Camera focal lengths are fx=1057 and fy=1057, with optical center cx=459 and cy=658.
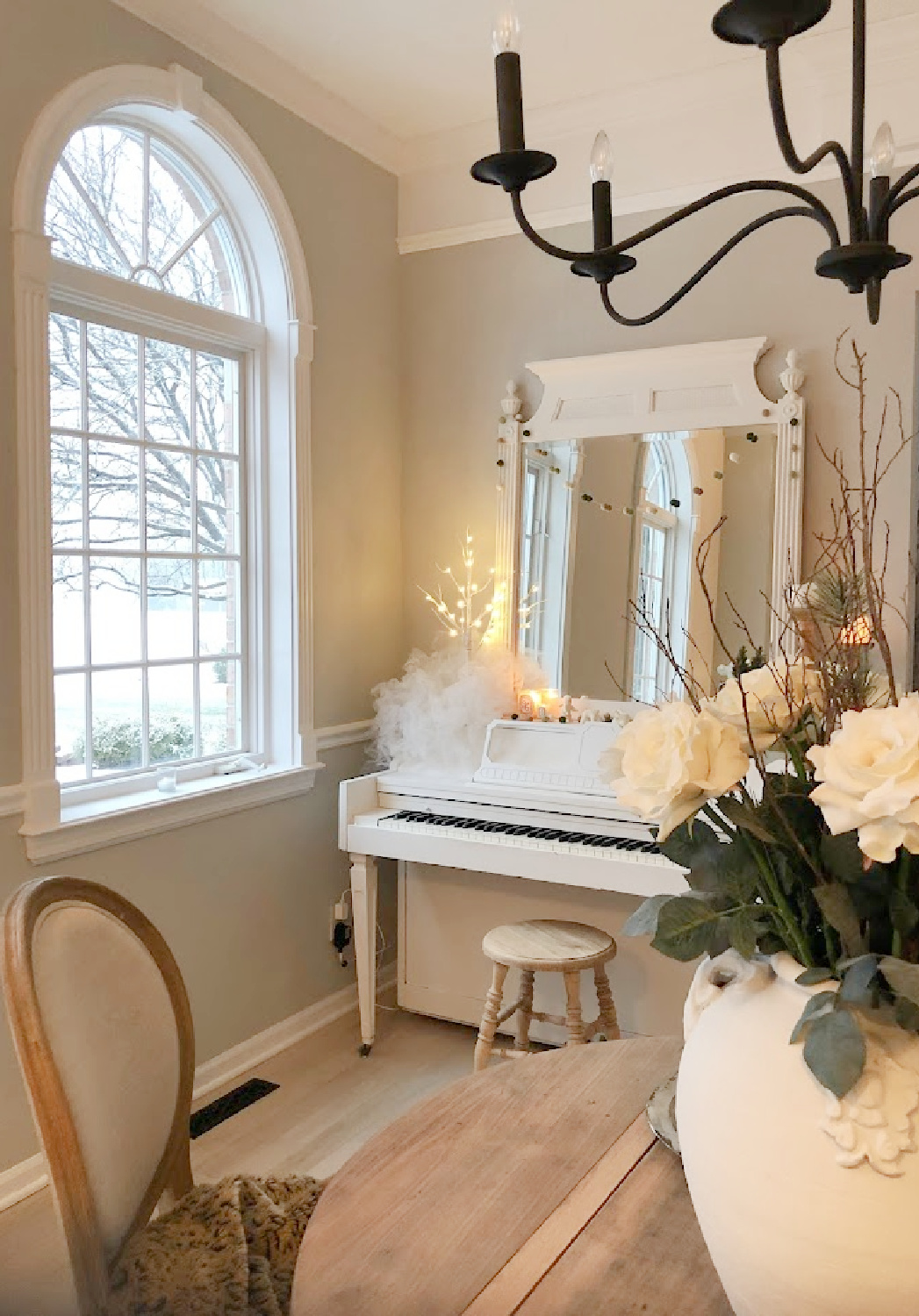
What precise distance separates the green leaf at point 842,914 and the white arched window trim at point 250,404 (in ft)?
6.76

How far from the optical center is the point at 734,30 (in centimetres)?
110

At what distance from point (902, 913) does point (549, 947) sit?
1994mm

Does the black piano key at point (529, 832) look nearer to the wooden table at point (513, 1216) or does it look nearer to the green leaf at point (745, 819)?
the wooden table at point (513, 1216)

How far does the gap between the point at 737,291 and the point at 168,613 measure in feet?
6.27

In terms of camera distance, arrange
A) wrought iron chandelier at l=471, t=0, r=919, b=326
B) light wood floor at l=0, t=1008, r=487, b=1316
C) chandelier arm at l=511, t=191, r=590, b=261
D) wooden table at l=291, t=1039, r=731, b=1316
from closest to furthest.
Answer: wooden table at l=291, t=1039, r=731, b=1316 → wrought iron chandelier at l=471, t=0, r=919, b=326 → chandelier arm at l=511, t=191, r=590, b=261 → light wood floor at l=0, t=1008, r=487, b=1316

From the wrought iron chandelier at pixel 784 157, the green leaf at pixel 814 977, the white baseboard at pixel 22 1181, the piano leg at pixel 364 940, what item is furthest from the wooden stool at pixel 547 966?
the green leaf at pixel 814 977

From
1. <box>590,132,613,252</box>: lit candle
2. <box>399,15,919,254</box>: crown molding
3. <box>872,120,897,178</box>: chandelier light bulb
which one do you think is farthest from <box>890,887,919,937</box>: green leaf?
<box>399,15,919,254</box>: crown molding

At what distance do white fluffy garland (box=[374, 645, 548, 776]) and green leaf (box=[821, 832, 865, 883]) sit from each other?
96.7 inches

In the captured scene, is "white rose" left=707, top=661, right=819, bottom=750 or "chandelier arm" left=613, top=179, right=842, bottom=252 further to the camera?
"chandelier arm" left=613, top=179, right=842, bottom=252

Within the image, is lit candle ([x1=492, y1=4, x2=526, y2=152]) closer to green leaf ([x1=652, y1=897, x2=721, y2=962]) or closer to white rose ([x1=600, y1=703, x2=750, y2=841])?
white rose ([x1=600, y1=703, x2=750, y2=841])

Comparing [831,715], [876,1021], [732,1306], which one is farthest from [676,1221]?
[831,715]

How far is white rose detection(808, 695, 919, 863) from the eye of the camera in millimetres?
724

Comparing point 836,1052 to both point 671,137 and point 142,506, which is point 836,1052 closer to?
point 142,506

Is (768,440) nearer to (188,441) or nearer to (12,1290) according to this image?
(188,441)
